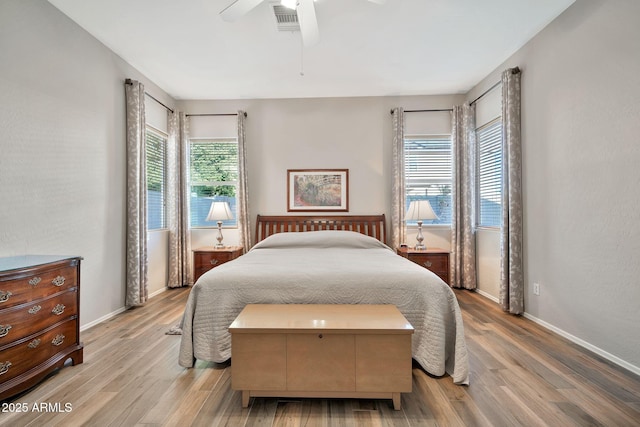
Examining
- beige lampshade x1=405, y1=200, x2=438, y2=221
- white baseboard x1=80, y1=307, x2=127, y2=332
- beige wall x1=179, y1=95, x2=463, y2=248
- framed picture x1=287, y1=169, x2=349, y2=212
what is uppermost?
beige wall x1=179, y1=95, x2=463, y2=248

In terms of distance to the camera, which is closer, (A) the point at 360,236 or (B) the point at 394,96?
(A) the point at 360,236

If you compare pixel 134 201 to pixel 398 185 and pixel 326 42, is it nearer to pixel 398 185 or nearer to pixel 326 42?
pixel 326 42

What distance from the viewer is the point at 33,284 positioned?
1762 millimetres

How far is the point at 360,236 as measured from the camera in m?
3.47

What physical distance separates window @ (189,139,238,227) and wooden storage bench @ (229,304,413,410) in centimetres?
306

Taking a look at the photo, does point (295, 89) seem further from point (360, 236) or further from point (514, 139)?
point (514, 139)

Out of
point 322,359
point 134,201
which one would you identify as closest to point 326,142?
point 134,201

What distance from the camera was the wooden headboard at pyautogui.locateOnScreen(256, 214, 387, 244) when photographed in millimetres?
4199

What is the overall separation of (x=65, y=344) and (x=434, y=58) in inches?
159

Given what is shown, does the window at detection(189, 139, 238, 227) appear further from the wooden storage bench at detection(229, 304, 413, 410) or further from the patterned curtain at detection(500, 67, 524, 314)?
the patterned curtain at detection(500, 67, 524, 314)

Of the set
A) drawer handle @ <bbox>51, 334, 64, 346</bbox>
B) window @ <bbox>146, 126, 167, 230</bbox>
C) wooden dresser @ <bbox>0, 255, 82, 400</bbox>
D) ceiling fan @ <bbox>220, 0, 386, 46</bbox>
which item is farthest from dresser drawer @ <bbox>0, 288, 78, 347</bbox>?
ceiling fan @ <bbox>220, 0, 386, 46</bbox>

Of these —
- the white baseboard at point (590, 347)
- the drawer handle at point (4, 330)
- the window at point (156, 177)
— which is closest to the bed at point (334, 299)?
the drawer handle at point (4, 330)

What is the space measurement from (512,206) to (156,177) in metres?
4.22

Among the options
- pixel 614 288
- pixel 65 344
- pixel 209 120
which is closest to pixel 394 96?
pixel 209 120
